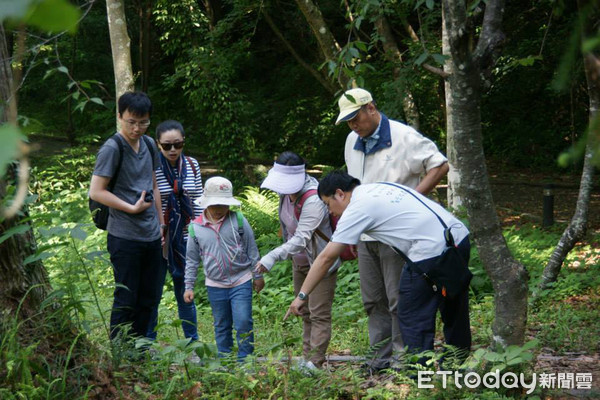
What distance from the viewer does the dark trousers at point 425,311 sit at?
13.6ft

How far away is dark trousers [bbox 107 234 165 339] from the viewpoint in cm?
464

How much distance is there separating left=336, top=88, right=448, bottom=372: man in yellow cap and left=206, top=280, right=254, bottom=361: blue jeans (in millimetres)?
876

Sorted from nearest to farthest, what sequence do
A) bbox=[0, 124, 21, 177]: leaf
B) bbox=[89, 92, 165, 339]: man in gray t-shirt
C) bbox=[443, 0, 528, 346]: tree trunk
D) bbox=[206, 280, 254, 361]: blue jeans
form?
bbox=[0, 124, 21, 177]: leaf
bbox=[443, 0, 528, 346]: tree trunk
bbox=[89, 92, 165, 339]: man in gray t-shirt
bbox=[206, 280, 254, 361]: blue jeans

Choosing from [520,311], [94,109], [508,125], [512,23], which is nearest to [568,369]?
[520,311]

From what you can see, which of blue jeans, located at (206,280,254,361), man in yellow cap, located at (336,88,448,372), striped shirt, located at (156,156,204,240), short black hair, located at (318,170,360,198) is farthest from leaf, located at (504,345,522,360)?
striped shirt, located at (156,156,204,240)

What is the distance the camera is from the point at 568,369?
4711 millimetres

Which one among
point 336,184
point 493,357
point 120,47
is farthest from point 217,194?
point 120,47

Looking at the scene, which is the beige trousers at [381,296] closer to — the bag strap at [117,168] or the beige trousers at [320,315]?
the beige trousers at [320,315]

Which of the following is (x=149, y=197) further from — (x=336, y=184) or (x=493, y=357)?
(x=493, y=357)

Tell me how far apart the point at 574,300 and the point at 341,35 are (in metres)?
14.8

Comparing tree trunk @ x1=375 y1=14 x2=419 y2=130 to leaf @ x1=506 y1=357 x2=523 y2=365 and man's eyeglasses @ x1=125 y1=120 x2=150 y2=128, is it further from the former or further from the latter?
leaf @ x1=506 y1=357 x2=523 y2=365

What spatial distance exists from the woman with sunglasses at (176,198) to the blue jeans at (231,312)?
0.45 metres

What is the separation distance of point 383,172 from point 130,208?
1732 mm

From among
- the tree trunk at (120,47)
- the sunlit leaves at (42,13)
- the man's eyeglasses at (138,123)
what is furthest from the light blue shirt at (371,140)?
the tree trunk at (120,47)
